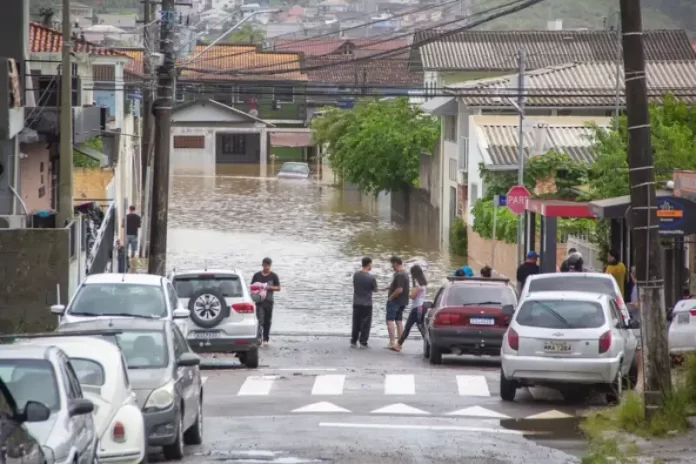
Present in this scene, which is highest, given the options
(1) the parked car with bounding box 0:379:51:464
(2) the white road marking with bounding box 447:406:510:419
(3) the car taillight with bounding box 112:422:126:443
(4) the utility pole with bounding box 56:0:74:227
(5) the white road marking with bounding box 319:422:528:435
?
(4) the utility pole with bounding box 56:0:74:227

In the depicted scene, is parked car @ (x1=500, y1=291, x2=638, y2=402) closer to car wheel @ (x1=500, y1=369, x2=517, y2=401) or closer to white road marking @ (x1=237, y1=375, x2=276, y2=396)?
car wheel @ (x1=500, y1=369, x2=517, y2=401)

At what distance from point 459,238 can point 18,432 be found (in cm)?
4888

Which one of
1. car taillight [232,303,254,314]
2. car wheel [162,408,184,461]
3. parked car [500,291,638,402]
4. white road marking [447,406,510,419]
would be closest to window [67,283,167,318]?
car taillight [232,303,254,314]

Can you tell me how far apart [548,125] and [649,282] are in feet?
125

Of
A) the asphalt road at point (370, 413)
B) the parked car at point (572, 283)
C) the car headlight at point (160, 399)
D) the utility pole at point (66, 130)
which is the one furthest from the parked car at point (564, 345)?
the utility pole at point (66, 130)

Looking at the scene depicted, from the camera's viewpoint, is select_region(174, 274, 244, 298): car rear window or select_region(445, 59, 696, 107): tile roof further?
select_region(445, 59, 696, 107): tile roof

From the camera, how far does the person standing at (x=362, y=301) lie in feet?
94.8

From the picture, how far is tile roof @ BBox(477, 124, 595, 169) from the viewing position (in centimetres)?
5338

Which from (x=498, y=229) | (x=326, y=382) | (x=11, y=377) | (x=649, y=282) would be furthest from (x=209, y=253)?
(x=11, y=377)

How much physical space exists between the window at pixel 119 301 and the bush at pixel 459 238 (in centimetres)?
3578

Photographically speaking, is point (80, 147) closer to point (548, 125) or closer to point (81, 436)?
point (548, 125)

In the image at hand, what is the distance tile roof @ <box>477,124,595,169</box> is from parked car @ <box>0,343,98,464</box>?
4103cm

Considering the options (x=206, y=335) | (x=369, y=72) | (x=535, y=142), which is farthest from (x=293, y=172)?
(x=206, y=335)

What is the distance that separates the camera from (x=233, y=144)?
118 m
